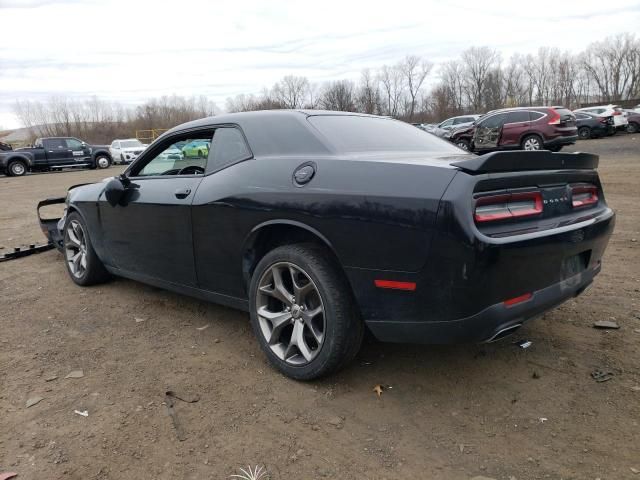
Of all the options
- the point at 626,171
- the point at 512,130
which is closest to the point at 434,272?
the point at 626,171

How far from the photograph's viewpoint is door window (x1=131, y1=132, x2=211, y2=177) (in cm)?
351

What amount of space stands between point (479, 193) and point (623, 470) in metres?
1.26

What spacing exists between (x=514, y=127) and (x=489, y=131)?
934mm

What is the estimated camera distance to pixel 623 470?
200cm

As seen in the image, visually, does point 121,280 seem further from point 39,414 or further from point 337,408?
point 337,408

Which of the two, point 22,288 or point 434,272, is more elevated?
point 434,272

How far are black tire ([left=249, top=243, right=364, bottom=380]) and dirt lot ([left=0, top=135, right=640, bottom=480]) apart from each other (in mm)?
163

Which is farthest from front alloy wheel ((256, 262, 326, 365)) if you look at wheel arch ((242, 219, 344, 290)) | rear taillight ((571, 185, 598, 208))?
rear taillight ((571, 185, 598, 208))

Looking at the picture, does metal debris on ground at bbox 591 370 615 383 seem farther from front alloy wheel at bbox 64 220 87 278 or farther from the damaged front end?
the damaged front end

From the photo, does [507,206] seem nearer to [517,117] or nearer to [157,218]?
[157,218]

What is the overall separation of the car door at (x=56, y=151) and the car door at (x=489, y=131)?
20084 millimetres

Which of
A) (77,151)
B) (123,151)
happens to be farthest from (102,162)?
(123,151)

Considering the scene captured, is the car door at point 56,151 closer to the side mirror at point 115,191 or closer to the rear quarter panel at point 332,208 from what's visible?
the side mirror at point 115,191

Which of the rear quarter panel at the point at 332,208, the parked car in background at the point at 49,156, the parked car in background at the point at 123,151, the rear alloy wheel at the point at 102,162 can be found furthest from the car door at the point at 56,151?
the rear quarter panel at the point at 332,208
